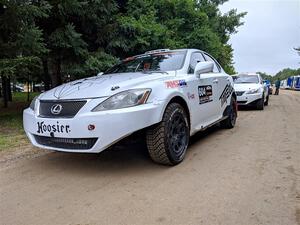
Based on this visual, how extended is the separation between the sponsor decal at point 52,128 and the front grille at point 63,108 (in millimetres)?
119

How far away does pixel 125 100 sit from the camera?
12.0 ft

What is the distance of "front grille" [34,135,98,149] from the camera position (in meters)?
3.62

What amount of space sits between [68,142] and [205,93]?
2.51 metres

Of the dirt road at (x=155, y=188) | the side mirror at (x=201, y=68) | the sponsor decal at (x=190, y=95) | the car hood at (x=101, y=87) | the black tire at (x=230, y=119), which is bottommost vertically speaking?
→ the dirt road at (x=155, y=188)

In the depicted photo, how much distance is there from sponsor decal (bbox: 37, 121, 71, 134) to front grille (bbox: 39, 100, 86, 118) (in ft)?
0.39

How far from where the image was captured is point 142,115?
3.61 meters

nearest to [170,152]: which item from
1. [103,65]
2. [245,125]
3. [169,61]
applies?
[169,61]

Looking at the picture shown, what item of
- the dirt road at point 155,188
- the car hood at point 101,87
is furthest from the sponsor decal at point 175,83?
the dirt road at point 155,188

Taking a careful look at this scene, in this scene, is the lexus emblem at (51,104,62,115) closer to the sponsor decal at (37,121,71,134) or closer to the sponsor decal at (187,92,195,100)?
the sponsor decal at (37,121,71,134)

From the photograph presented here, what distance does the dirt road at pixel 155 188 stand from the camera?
9.18 feet

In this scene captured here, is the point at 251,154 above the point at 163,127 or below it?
below

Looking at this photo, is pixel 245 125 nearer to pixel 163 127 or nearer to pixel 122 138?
pixel 163 127

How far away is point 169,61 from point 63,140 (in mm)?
2209

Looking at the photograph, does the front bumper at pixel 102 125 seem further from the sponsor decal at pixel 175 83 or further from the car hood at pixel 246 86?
the car hood at pixel 246 86
